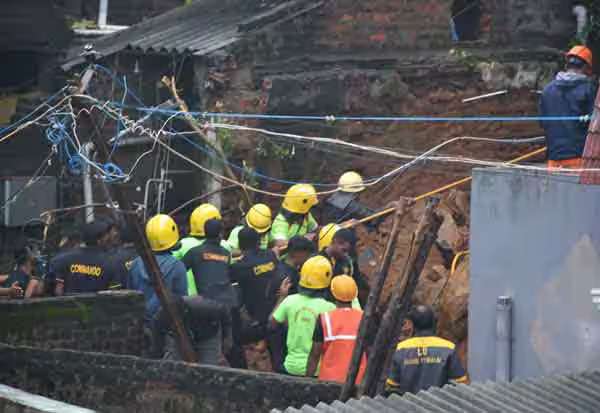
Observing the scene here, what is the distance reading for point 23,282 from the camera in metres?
13.6

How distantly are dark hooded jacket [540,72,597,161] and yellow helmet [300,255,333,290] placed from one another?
235cm

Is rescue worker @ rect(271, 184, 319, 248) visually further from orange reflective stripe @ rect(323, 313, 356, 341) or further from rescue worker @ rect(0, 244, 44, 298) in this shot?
orange reflective stripe @ rect(323, 313, 356, 341)

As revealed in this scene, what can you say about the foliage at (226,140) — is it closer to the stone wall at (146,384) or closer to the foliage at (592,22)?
the foliage at (592,22)

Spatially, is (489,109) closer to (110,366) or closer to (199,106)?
(199,106)

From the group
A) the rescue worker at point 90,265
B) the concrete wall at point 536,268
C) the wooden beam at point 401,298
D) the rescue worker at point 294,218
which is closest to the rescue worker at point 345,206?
the rescue worker at point 294,218

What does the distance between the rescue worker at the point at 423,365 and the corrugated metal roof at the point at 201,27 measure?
24.4ft

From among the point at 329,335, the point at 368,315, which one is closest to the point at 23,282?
the point at 329,335

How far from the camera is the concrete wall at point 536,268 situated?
10.5 meters

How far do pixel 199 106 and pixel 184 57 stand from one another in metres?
0.70

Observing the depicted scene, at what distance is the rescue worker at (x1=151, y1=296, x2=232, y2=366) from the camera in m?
12.0

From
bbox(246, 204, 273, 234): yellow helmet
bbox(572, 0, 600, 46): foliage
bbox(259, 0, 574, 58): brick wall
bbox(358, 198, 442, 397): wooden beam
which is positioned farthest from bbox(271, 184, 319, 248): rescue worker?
bbox(358, 198, 442, 397): wooden beam

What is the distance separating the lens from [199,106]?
663 inches

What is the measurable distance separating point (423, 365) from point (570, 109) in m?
3.28

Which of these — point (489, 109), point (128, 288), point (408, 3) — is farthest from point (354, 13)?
point (128, 288)
